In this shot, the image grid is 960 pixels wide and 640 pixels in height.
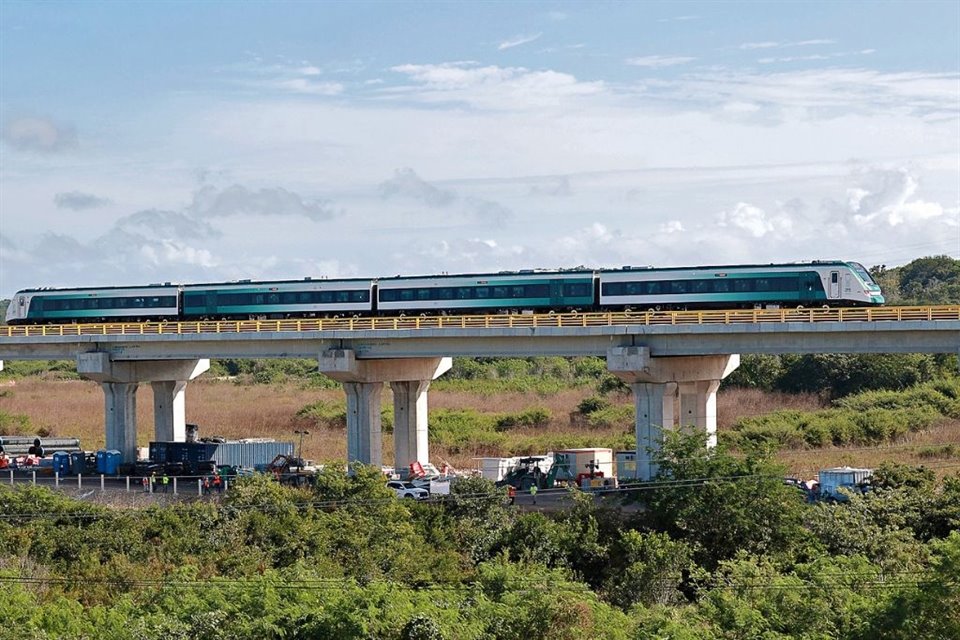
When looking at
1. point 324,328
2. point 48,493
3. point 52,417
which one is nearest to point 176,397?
point 324,328

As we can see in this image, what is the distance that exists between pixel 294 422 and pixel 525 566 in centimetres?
4739

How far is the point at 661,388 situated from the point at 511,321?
6.56 meters

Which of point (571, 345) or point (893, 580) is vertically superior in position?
point (571, 345)

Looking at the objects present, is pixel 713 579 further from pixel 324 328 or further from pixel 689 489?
pixel 324 328

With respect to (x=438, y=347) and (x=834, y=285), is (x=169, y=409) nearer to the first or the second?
(x=438, y=347)

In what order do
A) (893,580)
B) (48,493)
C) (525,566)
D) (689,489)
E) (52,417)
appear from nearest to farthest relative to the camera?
(893,580), (525,566), (689,489), (48,493), (52,417)

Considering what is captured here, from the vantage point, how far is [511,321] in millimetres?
51656

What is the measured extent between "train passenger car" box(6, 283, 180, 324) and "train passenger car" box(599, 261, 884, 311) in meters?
→ 22.7

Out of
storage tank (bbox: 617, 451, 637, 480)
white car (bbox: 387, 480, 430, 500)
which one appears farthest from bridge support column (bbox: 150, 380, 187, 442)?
storage tank (bbox: 617, 451, 637, 480)

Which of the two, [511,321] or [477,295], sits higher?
[477,295]

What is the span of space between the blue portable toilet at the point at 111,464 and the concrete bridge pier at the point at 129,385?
2.82 feet

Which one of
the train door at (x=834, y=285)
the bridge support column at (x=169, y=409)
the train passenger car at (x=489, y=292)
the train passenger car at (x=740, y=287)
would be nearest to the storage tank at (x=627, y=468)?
the train passenger car at (x=740, y=287)

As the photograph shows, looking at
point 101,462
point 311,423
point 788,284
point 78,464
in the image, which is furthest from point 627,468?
point 311,423

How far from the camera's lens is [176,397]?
65.1 meters
